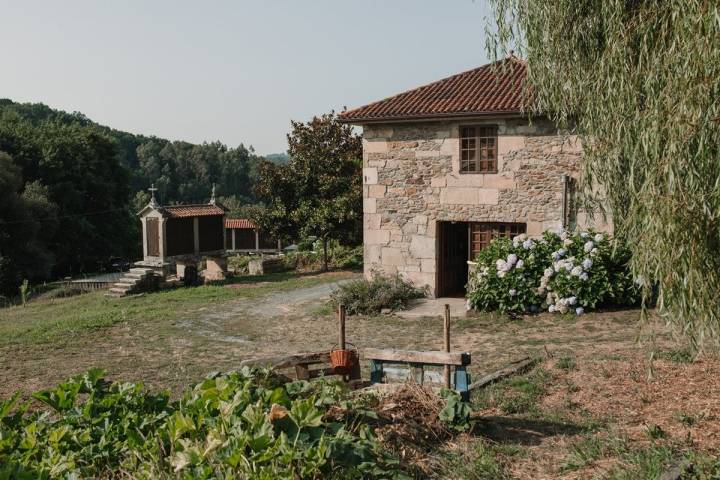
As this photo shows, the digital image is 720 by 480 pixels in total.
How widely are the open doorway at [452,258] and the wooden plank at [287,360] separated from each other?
9.19m

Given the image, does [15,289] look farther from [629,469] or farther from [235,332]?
[629,469]

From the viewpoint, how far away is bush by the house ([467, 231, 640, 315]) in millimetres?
12789

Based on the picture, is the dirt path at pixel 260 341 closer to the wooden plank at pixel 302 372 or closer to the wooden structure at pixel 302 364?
the wooden structure at pixel 302 364

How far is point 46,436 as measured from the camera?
477 cm

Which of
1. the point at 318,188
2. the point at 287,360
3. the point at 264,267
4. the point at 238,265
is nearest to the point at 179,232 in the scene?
the point at 264,267

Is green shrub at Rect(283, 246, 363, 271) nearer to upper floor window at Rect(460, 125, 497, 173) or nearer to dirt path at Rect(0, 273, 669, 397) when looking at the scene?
dirt path at Rect(0, 273, 669, 397)

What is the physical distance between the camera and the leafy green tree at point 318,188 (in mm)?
24219

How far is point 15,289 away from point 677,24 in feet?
99.4

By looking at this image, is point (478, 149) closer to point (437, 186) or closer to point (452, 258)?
point (437, 186)

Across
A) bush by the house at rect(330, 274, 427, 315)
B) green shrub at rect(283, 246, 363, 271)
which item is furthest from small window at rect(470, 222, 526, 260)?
green shrub at rect(283, 246, 363, 271)

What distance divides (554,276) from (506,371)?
5157 mm

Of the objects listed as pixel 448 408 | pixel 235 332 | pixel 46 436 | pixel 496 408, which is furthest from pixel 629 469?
pixel 235 332

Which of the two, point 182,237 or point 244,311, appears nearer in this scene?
point 244,311

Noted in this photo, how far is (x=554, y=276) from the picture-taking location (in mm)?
13180
